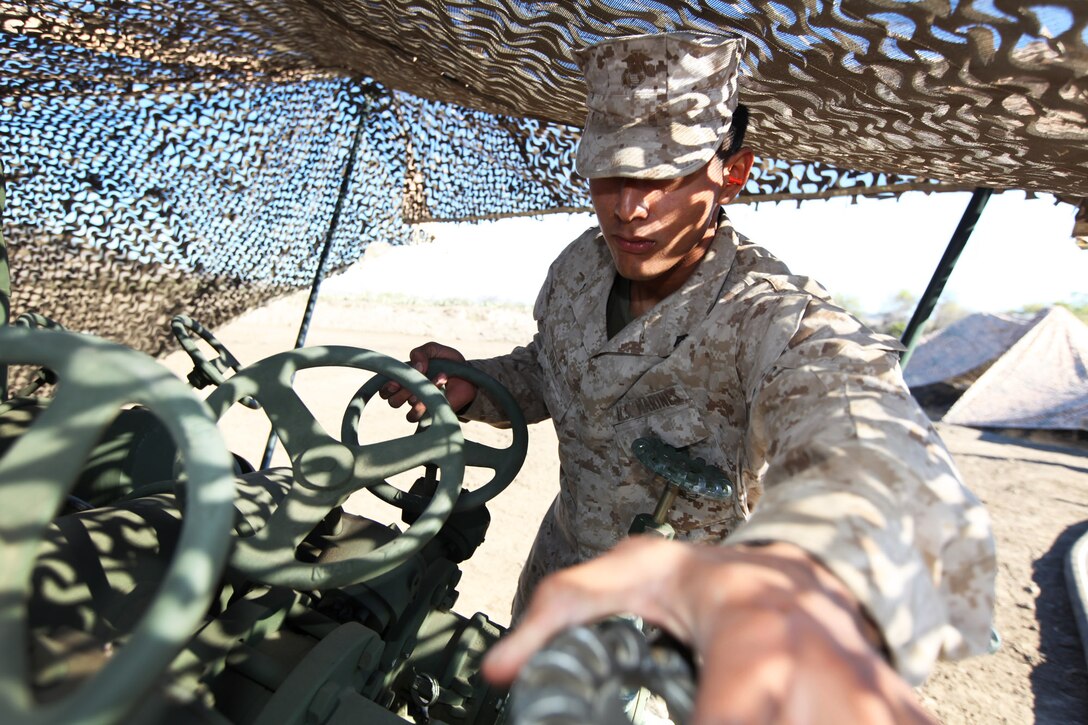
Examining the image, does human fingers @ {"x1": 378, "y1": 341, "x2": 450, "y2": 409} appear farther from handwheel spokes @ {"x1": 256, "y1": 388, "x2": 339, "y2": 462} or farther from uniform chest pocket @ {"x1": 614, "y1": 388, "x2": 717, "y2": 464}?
uniform chest pocket @ {"x1": 614, "y1": 388, "x2": 717, "y2": 464}

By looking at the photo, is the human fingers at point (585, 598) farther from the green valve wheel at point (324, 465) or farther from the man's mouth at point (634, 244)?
the man's mouth at point (634, 244)

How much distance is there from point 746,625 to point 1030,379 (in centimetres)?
1283

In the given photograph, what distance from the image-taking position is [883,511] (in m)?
0.82

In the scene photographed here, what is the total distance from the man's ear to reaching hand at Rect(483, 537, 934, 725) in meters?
1.27

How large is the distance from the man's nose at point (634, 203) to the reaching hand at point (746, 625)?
3.49 feet

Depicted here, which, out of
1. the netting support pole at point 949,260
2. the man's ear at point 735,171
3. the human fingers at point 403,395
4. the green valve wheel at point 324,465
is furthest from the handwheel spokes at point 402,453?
the netting support pole at point 949,260

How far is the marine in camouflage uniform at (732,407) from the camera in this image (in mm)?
793

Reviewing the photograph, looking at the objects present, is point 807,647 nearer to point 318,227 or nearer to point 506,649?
point 506,649

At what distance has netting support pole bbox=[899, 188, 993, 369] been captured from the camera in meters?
2.76

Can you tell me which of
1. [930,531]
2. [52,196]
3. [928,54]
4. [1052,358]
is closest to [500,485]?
[930,531]

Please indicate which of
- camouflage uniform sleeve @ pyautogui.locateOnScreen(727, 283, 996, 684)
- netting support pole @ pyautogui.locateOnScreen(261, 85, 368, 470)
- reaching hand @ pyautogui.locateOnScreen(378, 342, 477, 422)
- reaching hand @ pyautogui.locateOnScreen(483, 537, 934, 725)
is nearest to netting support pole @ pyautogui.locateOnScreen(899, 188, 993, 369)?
reaching hand @ pyautogui.locateOnScreen(378, 342, 477, 422)

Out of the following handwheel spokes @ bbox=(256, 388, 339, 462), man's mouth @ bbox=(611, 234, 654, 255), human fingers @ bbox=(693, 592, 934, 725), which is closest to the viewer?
human fingers @ bbox=(693, 592, 934, 725)

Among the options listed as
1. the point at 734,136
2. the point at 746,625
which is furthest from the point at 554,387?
the point at 746,625

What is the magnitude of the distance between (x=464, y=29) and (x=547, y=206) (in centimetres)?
195
